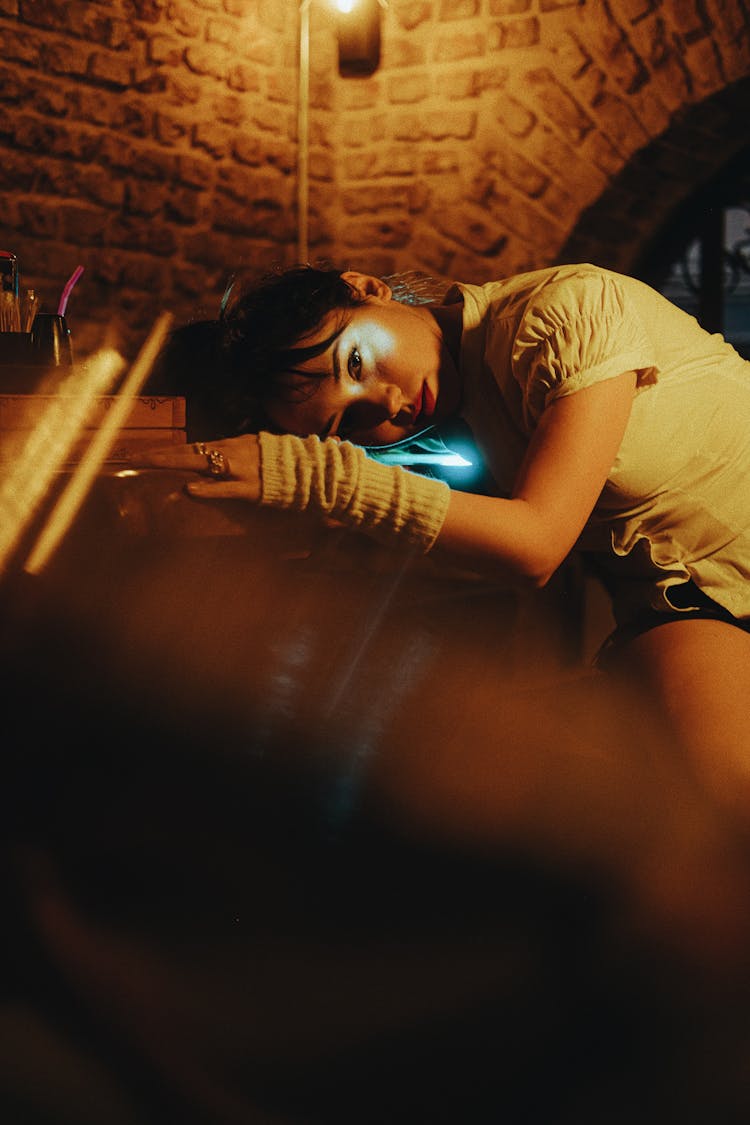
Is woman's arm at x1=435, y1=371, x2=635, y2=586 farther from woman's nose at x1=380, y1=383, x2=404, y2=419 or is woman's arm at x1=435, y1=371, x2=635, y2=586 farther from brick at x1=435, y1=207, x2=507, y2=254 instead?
brick at x1=435, y1=207, x2=507, y2=254

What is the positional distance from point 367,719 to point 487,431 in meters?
0.64

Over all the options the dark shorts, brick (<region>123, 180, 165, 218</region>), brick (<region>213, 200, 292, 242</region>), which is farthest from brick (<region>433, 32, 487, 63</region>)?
the dark shorts

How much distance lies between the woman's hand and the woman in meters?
0.09

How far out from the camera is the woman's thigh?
4.37 ft

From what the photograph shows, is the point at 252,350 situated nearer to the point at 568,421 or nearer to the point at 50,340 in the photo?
the point at 568,421

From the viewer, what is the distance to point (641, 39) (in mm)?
3348

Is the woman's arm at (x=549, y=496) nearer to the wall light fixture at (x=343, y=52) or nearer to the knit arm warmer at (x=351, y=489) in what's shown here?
the knit arm warmer at (x=351, y=489)

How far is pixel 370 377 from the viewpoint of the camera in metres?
1.52

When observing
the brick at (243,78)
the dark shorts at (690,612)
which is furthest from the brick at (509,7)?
the dark shorts at (690,612)

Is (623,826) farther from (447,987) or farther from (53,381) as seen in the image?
(53,381)

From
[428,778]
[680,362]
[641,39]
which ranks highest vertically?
[641,39]

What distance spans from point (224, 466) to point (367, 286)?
611 mm

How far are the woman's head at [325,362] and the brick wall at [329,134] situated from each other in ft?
6.88

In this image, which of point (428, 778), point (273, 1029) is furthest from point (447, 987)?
point (428, 778)
